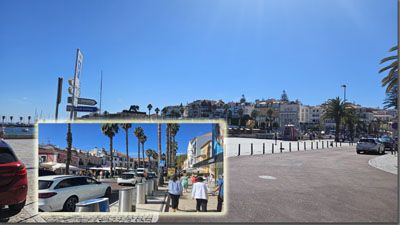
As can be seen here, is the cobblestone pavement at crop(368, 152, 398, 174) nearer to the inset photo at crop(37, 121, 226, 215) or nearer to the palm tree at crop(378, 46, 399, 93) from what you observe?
the palm tree at crop(378, 46, 399, 93)

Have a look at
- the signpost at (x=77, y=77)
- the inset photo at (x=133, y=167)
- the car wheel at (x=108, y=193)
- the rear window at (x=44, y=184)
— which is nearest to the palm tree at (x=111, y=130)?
the inset photo at (x=133, y=167)

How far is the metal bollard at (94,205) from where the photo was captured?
344 cm

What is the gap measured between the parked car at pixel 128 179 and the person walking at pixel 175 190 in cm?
44

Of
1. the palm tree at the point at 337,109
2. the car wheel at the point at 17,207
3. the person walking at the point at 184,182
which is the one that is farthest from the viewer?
the palm tree at the point at 337,109

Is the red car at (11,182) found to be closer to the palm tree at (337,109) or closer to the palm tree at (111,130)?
the palm tree at (111,130)

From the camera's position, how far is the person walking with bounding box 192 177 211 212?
358 cm

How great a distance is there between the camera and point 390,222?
554cm

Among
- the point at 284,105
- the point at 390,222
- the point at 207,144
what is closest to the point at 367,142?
the point at 390,222

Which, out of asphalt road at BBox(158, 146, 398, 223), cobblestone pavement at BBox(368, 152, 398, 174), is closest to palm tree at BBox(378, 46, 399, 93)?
cobblestone pavement at BBox(368, 152, 398, 174)

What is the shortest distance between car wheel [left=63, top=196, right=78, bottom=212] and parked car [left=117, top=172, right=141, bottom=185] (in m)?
0.57

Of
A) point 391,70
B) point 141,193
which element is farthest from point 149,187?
point 391,70

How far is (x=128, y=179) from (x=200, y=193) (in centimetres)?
92

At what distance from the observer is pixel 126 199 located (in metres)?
3.51

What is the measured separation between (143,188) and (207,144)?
971 millimetres
